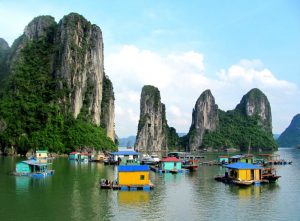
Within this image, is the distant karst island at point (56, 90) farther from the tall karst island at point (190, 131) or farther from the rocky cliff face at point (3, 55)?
the tall karst island at point (190, 131)

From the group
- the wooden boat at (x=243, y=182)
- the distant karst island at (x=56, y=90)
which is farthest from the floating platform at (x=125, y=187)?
the distant karst island at (x=56, y=90)

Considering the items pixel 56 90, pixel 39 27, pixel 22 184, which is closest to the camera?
pixel 22 184

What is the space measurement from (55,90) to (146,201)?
3052 inches

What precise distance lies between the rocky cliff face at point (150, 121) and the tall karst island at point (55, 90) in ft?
117

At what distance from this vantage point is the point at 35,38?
4648 inches

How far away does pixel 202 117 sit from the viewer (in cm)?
18738

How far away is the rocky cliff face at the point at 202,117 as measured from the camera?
607 ft

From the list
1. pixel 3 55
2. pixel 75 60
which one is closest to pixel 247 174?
pixel 75 60

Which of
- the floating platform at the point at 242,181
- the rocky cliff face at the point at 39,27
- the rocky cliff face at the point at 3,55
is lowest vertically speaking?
the floating platform at the point at 242,181

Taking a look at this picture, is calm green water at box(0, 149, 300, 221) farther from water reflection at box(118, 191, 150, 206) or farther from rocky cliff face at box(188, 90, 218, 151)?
rocky cliff face at box(188, 90, 218, 151)

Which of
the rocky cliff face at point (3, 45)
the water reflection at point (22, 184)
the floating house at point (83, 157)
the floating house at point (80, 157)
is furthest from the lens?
the rocky cliff face at point (3, 45)

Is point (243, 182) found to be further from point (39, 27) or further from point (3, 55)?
point (3, 55)

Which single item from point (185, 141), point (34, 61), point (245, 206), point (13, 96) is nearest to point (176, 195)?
point (245, 206)

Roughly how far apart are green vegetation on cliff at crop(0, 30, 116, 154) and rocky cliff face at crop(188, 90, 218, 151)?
267 feet
